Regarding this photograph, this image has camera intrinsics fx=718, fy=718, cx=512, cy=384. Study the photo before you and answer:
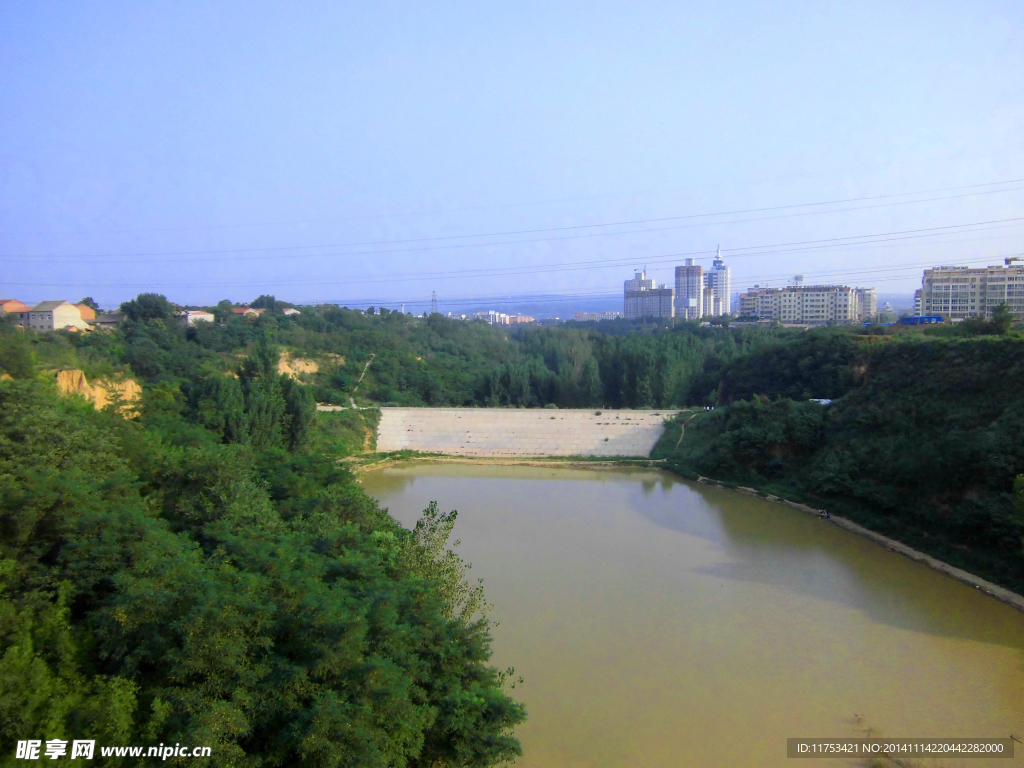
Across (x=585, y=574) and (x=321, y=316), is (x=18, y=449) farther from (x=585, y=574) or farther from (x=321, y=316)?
(x=321, y=316)

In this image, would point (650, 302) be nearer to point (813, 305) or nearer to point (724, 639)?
point (813, 305)

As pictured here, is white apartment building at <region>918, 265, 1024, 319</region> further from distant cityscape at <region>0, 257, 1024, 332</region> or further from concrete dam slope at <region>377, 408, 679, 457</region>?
concrete dam slope at <region>377, 408, 679, 457</region>

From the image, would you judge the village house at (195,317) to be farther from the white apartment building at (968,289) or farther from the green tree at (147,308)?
the white apartment building at (968,289)

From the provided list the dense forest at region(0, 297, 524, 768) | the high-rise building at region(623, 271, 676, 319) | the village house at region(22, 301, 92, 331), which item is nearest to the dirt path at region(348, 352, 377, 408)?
the village house at region(22, 301, 92, 331)

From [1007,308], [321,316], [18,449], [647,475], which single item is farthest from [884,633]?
[321,316]

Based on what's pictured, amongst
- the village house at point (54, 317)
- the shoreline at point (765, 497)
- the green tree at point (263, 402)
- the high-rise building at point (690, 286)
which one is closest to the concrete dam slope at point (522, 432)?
the shoreline at point (765, 497)

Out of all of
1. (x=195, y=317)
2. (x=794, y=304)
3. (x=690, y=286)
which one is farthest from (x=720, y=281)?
(x=195, y=317)
